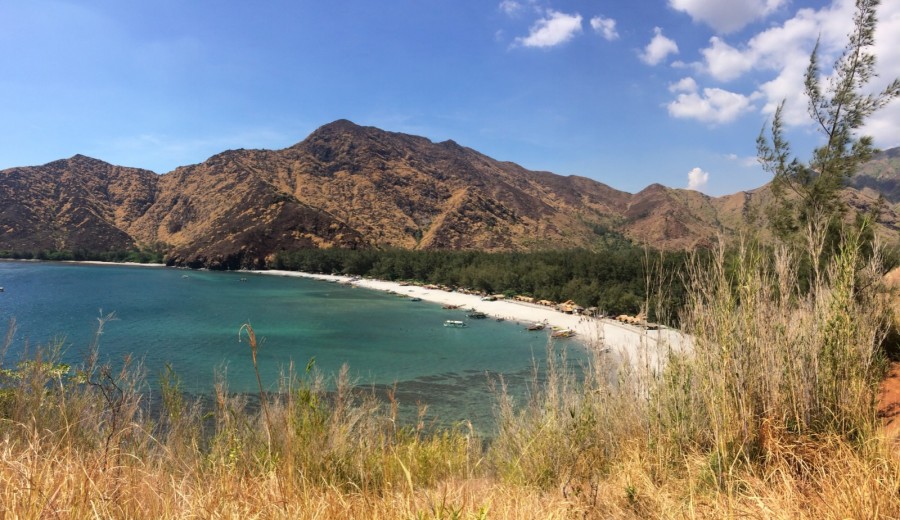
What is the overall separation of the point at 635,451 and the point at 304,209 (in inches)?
4435

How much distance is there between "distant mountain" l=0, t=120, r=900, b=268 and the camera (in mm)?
105938

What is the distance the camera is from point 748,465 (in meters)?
2.92

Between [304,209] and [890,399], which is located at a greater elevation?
[304,209]

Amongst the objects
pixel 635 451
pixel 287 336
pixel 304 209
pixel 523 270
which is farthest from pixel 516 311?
pixel 304 209

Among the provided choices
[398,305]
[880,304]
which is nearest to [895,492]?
[880,304]

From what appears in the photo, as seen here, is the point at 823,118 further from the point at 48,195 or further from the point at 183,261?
the point at 48,195

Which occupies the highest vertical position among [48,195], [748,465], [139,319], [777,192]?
[48,195]

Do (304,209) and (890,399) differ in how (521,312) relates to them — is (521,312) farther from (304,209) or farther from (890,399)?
(304,209)

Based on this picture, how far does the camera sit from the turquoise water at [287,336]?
22594mm

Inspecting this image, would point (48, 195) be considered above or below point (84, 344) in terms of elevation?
above

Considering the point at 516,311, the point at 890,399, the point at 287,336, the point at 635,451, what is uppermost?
the point at 890,399

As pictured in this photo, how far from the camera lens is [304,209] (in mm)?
109750

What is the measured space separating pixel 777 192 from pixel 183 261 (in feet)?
376

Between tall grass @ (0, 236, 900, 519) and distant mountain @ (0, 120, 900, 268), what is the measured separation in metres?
97.8
